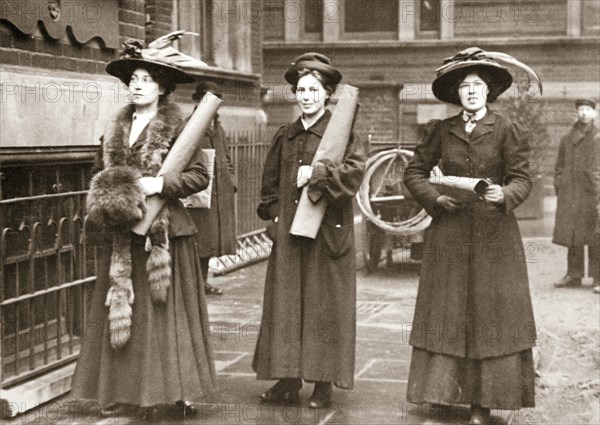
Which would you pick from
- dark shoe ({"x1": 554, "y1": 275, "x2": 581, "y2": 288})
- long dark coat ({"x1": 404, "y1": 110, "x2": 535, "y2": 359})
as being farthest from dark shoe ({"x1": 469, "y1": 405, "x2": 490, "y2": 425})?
dark shoe ({"x1": 554, "y1": 275, "x2": 581, "y2": 288})

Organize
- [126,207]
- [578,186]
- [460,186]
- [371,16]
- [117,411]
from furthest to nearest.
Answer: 1. [371,16]
2. [578,186]
3. [117,411]
4. [460,186]
5. [126,207]

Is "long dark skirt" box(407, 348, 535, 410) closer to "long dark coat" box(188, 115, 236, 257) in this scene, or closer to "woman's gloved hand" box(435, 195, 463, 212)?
"woman's gloved hand" box(435, 195, 463, 212)

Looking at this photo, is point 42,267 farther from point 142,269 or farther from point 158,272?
point 158,272

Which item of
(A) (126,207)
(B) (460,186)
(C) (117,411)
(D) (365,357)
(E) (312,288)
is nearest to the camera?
(A) (126,207)

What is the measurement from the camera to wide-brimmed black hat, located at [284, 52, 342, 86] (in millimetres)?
5878

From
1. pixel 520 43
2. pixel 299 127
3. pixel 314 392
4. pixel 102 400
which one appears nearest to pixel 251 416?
pixel 314 392

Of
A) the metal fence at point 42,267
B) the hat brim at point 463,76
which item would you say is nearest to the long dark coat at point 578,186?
the hat brim at point 463,76

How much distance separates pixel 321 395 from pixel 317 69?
1.94 metres

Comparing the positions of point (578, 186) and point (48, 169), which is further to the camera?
point (578, 186)

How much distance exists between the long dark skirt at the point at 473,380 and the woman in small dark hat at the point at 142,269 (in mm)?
1262

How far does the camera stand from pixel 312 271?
19.6ft

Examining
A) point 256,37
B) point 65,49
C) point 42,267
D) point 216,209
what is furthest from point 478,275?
point 256,37

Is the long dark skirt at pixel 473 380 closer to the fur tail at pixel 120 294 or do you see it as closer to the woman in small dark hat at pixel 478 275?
the woman in small dark hat at pixel 478 275

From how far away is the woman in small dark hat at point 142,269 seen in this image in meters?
5.49
